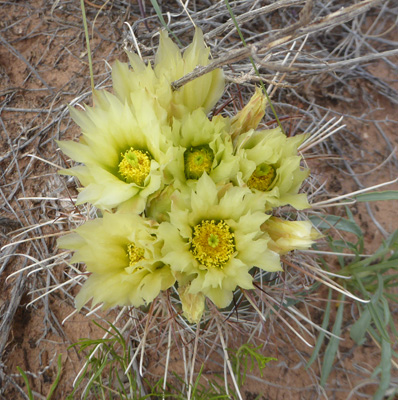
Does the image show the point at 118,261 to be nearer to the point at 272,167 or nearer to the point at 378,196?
the point at 272,167

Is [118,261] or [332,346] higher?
[118,261]

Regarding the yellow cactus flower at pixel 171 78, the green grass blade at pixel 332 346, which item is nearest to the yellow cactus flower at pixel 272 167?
the yellow cactus flower at pixel 171 78

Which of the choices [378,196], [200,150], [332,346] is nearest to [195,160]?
[200,150]

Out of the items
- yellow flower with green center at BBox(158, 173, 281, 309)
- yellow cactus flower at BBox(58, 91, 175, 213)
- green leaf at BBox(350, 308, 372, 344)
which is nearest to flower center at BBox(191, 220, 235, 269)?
yellow flower with green center at BBox(158, 173, 281, 309)

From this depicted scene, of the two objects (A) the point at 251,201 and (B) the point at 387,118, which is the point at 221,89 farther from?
(B) the point at 387,118

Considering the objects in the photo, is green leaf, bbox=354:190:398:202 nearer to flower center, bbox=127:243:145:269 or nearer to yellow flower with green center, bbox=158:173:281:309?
yellow flower with green center, bbox=158:173:281:309
